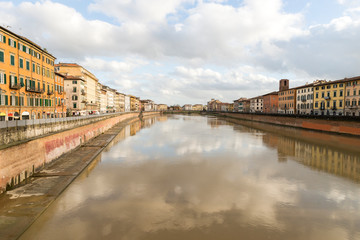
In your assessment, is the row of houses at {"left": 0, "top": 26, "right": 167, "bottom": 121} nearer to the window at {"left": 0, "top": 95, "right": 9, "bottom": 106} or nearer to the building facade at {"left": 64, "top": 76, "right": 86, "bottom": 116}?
the window at {"left": 0, "top": 95, "right": 9, "bottom": 106}

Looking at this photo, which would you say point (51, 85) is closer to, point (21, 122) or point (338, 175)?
point (21, 122)

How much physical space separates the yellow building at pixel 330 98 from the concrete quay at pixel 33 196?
2410 inches

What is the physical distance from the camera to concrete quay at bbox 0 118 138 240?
9459 millimetres

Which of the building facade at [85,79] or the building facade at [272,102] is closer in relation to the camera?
the building facade at [85,79]

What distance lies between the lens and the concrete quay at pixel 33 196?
9459mm

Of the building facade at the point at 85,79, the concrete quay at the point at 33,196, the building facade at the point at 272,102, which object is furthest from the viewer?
the building facade at the point at 272,102

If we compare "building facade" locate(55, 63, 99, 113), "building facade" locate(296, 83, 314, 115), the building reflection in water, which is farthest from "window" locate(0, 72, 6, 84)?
"building facade" locate(296, 83, 314, 115)

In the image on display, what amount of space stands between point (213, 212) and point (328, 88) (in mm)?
61741

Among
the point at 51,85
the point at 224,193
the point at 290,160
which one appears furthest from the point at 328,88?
the point at 51,85

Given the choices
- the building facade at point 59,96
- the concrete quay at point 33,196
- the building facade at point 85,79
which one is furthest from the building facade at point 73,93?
the concrete quay at point 33,196

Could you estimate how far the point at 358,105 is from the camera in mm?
46625

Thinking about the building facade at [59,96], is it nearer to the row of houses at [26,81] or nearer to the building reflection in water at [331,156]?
the row of houses at [26,81]

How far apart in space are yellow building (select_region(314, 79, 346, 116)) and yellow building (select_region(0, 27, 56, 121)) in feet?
218

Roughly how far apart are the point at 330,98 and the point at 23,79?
69.1 meters
